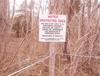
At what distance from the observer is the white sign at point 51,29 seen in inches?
78.8

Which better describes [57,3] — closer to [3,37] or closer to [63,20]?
[63,20]

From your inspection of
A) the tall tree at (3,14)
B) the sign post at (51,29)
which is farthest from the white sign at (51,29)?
the tall tree at (3,14)

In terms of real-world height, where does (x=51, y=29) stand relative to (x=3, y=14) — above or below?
below

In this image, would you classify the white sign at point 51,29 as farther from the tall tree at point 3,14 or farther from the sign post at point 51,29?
the tall tree at point 3,14

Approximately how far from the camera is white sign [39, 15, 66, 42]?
2002 millimetres

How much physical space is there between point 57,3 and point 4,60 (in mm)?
1376

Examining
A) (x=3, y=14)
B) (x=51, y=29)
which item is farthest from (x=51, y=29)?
(x=3, y=14)

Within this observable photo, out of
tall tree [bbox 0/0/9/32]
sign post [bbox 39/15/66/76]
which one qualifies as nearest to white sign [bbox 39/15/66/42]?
sign post [bbox 39/15/66/76]

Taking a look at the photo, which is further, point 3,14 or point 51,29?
point 3,14

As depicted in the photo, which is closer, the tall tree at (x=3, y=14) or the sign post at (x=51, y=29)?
the sign post at (x=51, y=29)

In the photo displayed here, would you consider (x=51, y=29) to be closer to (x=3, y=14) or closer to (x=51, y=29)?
(x=51, y=29)

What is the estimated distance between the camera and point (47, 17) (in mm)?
1998

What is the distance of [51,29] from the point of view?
6.58ft

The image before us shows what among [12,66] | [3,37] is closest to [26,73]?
[12,66]
